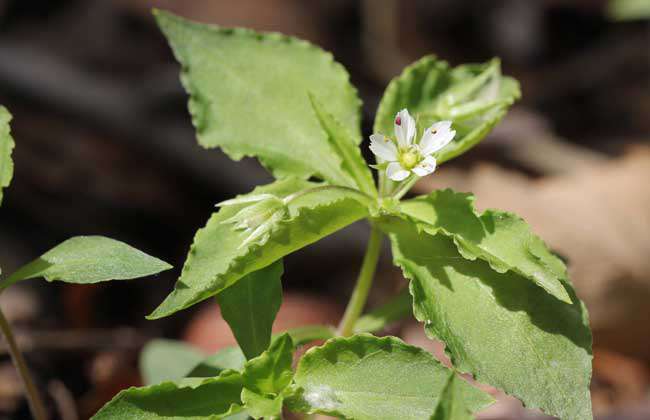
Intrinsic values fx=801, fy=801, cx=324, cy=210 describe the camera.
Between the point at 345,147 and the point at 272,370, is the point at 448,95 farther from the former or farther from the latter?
the point at 272,370

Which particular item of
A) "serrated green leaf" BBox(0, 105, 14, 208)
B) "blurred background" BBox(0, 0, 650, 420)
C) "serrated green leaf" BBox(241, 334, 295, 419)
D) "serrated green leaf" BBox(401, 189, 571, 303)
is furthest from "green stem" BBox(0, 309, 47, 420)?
"blurred background" BBox(0, 0, 650, 420)

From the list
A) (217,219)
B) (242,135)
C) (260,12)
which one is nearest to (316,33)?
A: (260,12)

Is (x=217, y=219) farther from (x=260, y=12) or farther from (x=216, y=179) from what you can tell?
(x=260, y=12)

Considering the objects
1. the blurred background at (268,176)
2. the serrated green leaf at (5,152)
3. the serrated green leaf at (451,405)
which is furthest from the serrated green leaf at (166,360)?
the serrated green leaf at (451,405)

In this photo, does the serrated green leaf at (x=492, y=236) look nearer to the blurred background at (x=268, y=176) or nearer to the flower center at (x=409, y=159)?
the flower center at (x=409, y=159)

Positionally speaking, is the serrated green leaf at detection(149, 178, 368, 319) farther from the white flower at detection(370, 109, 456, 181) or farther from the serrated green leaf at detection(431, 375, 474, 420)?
the serrated green leaf at detection(431, 375, 474, 420)

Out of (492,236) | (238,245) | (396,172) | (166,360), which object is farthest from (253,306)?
(166,360)
